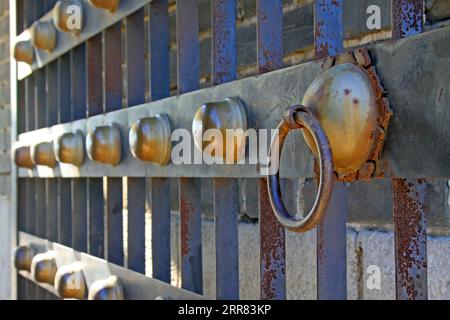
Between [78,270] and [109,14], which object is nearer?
[109,14]

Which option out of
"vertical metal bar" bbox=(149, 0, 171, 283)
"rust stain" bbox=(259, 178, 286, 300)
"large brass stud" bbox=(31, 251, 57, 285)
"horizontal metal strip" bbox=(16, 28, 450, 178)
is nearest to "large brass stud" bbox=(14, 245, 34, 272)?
"large brass stud" bbox=(31, 251, 57, 285)

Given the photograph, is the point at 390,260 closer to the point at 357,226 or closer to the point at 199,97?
the point at 357,226

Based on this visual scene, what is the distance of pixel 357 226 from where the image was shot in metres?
Answer: 0.97

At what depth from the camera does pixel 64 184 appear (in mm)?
1365

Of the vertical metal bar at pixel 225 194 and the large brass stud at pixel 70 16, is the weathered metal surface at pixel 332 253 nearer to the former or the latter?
the vertical metal bar at pixel 225 194

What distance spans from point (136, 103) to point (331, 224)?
19.2 inches

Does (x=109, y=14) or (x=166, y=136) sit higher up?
(x=109, y=14)

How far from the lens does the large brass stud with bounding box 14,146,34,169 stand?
1447 millimetres

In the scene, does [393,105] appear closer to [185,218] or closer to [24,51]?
[185,218]

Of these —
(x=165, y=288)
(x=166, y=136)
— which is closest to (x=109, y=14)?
(x=166, y=136)

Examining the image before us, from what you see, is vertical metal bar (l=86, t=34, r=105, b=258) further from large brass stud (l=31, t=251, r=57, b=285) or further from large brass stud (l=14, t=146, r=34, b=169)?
large brass stud (l=14, t=146, r=34, b=169)

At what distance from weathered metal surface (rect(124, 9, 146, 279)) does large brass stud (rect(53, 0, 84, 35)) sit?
18cm

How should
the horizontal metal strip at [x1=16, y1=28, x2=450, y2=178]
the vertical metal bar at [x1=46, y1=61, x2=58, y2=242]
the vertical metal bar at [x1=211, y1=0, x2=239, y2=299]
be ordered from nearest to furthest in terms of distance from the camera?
the horizontal metal strip at [x1=16, y1=28, x2=450, y2=178] → the vertical metal bar at [x1=211, y1=0, x2=239, y2=299] → the vertical metal bar at [x1=46, y1=61, x2=58, y2=242]

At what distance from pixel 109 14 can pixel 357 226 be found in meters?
0.50
